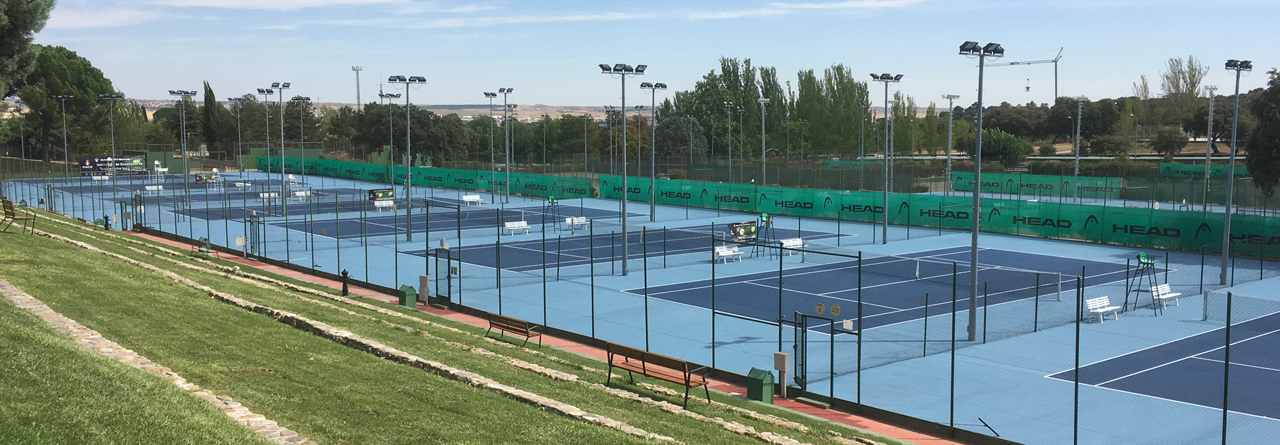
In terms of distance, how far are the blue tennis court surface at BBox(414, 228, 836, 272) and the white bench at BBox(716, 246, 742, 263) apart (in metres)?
0.59

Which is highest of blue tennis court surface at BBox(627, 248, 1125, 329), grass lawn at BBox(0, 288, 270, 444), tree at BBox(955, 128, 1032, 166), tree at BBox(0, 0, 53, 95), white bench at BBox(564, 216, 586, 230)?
tree at BBox(0, 0, 53, 95)

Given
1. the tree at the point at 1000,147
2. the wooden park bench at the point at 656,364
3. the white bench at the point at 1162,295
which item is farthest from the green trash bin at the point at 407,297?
the tree at the point at 1000,147

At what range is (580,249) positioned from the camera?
4400cm

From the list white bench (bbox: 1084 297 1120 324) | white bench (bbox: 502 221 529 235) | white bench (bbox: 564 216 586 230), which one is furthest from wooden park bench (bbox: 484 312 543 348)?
white bench (bbox: 564 216 586 230)

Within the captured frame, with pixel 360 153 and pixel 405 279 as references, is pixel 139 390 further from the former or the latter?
pixel 360 153

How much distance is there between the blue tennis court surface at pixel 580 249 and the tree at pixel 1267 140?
18474mm

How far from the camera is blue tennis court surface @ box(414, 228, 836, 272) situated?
39625 millimetres

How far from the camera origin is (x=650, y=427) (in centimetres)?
1371

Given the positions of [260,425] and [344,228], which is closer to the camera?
[260,425]

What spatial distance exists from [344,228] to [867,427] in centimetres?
4072

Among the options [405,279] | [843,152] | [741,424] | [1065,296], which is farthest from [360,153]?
[741,424]

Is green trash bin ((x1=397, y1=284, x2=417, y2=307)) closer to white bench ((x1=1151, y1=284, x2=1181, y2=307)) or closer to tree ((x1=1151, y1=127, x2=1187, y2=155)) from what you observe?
white bench ((x1=1151, y1=284, x2=1181, y2=307))

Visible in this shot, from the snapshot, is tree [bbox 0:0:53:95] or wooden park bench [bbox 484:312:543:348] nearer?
wooden park bench [bbox 484:312:543:348]

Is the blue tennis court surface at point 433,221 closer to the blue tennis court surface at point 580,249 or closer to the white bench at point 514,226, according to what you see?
the white bench at point 514,226
